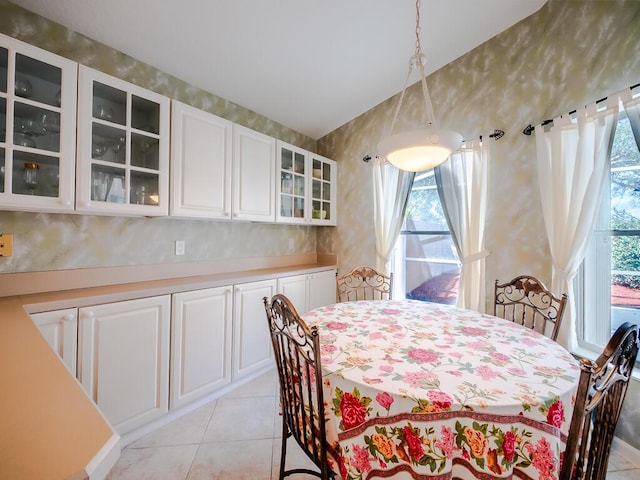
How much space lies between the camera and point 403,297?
2.97 meters

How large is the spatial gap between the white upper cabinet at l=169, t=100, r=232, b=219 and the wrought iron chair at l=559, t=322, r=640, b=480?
2.11 m

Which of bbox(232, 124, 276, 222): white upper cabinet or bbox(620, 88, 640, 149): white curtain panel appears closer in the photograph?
bbox(620, 88, 640, 149): white curtain panel

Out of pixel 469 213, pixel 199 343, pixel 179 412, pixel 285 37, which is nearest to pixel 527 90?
pixel 469 213

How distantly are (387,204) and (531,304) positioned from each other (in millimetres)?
1514

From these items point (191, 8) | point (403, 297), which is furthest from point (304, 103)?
point (403, 297)

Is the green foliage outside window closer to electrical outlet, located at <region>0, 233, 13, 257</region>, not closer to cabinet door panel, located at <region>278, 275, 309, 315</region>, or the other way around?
cabinet door panel, located at <region>278, 275, 309, 315</region>

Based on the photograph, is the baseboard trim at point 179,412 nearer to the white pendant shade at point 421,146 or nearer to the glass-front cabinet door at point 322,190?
the glass-front cabinet door at point 322,190

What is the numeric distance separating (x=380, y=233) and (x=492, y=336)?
1.68 metres

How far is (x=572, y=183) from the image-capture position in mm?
1835

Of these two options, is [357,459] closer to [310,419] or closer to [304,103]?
[310,419]

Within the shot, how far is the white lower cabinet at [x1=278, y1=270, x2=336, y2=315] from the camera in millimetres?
2613

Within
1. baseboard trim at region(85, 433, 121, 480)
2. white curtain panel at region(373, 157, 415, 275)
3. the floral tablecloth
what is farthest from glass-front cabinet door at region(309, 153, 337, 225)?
baseboard trim at region(85, 433, 121, 480)

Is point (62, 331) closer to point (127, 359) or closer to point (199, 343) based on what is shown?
point (127, 359)

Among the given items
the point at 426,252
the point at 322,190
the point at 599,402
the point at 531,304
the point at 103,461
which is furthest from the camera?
the point at 322,190
